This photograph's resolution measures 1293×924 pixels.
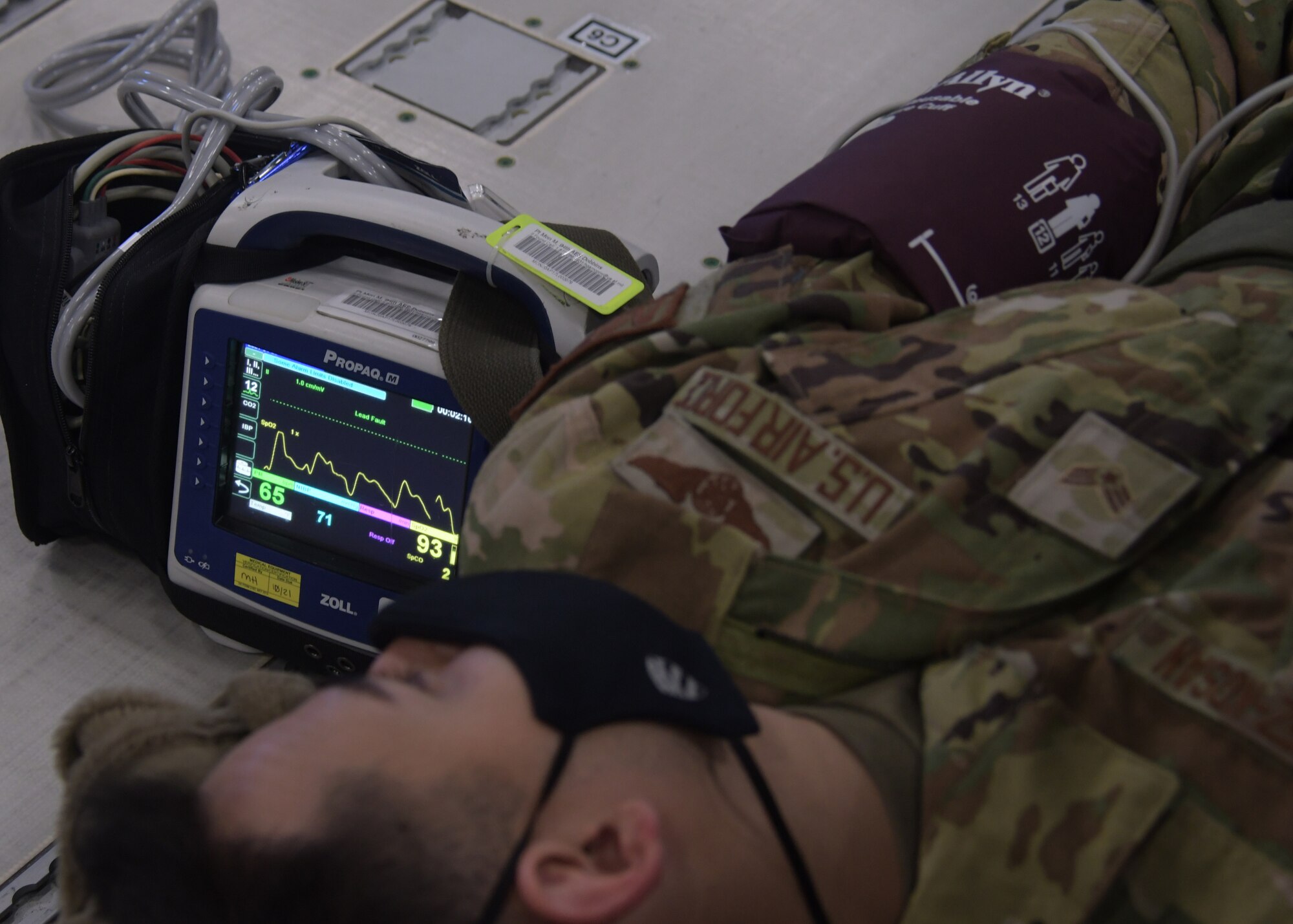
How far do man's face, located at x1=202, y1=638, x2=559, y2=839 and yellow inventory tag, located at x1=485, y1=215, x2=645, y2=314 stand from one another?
47 cm

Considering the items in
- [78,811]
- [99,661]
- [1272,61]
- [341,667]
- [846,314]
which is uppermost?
[1272,61]

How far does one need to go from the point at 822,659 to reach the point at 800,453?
0.14 meters

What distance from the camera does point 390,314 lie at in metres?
1.12

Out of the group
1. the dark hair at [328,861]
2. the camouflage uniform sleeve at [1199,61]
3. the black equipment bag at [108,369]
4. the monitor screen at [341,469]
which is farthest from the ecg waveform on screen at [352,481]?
the camouflage uniform sleeve at [1199,61]

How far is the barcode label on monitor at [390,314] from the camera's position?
3.61 ft

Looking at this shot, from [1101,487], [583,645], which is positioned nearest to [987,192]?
[1101,487]

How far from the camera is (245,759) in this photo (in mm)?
681

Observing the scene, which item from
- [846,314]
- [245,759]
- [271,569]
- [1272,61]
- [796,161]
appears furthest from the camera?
[796,161]

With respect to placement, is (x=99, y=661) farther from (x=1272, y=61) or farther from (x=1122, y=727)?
(x=1272, y=61)

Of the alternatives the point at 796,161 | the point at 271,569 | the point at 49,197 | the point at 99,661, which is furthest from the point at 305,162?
the point at 796,161

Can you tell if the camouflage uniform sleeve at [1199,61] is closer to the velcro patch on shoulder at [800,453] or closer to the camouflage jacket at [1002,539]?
the camouflage jacket at [1002,539]

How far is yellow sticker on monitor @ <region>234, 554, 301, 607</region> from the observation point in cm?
118

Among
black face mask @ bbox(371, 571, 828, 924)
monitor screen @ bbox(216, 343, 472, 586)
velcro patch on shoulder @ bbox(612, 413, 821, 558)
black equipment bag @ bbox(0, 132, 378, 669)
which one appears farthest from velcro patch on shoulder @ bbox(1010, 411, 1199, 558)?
black equipment bag @ bbox(0, 132, 378, 669)

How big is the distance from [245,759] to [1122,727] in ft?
1.76
